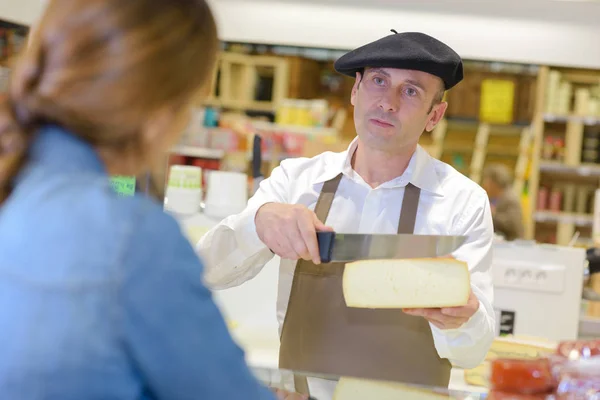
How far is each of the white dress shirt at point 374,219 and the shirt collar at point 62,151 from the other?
117 centimetres

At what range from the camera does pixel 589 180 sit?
822 cm

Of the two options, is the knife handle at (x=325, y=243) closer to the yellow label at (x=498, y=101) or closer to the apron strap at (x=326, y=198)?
the apron strap at (x=326, y=198)

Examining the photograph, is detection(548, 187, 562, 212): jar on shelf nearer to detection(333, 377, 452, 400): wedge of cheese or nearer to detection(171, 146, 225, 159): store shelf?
detection(171, 146, 225, 159): store shelf

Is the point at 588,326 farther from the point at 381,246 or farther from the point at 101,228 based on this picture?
the point at 101,228

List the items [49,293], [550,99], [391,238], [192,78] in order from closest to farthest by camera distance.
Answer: [49,293] → [192,78] → [391,238] → [550,99]

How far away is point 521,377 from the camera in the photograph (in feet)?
4.68

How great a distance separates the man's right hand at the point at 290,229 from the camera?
1.81 meters

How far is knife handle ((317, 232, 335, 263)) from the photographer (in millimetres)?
1808

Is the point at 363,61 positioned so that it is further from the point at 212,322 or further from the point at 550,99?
the point at 550,99

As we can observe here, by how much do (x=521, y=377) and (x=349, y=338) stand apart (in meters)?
0.80

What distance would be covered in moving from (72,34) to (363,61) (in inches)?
56.8

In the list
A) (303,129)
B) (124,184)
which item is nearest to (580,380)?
(124,184)

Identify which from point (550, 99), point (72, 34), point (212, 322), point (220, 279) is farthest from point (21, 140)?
point (550, 99)

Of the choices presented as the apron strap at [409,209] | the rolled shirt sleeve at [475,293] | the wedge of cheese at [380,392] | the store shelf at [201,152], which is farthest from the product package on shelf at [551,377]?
the store shelf at [201,152]
